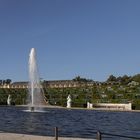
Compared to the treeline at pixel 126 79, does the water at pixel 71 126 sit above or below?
below

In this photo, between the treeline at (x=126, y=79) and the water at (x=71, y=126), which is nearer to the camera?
the water at (x=71, y=126)

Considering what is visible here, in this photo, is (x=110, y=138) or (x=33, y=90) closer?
(x=110, y=138)

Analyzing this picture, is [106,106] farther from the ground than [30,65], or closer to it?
closer to it

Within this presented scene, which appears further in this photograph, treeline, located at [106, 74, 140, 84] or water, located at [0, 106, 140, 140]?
treeline, located at [106, 74, 140, 84]

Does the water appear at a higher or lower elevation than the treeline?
lower

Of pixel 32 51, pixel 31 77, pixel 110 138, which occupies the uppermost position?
pixel 32 51

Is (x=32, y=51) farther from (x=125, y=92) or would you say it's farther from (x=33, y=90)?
(x=125, y=92)

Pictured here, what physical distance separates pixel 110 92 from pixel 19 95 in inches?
876

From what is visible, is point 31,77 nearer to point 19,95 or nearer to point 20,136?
point 19,95

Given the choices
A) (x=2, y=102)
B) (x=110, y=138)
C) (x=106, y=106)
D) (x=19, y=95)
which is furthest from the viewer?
(x=19, y=95)

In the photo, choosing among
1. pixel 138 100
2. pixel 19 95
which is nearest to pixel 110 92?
pixel 138 100

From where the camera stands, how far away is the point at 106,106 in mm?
82188

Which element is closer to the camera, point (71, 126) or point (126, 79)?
point (71, 126)

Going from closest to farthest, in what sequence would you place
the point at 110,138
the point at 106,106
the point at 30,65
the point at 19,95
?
the point at 110,138 < the point at 30,65 < the point at 106,106 < the point at 19,95
